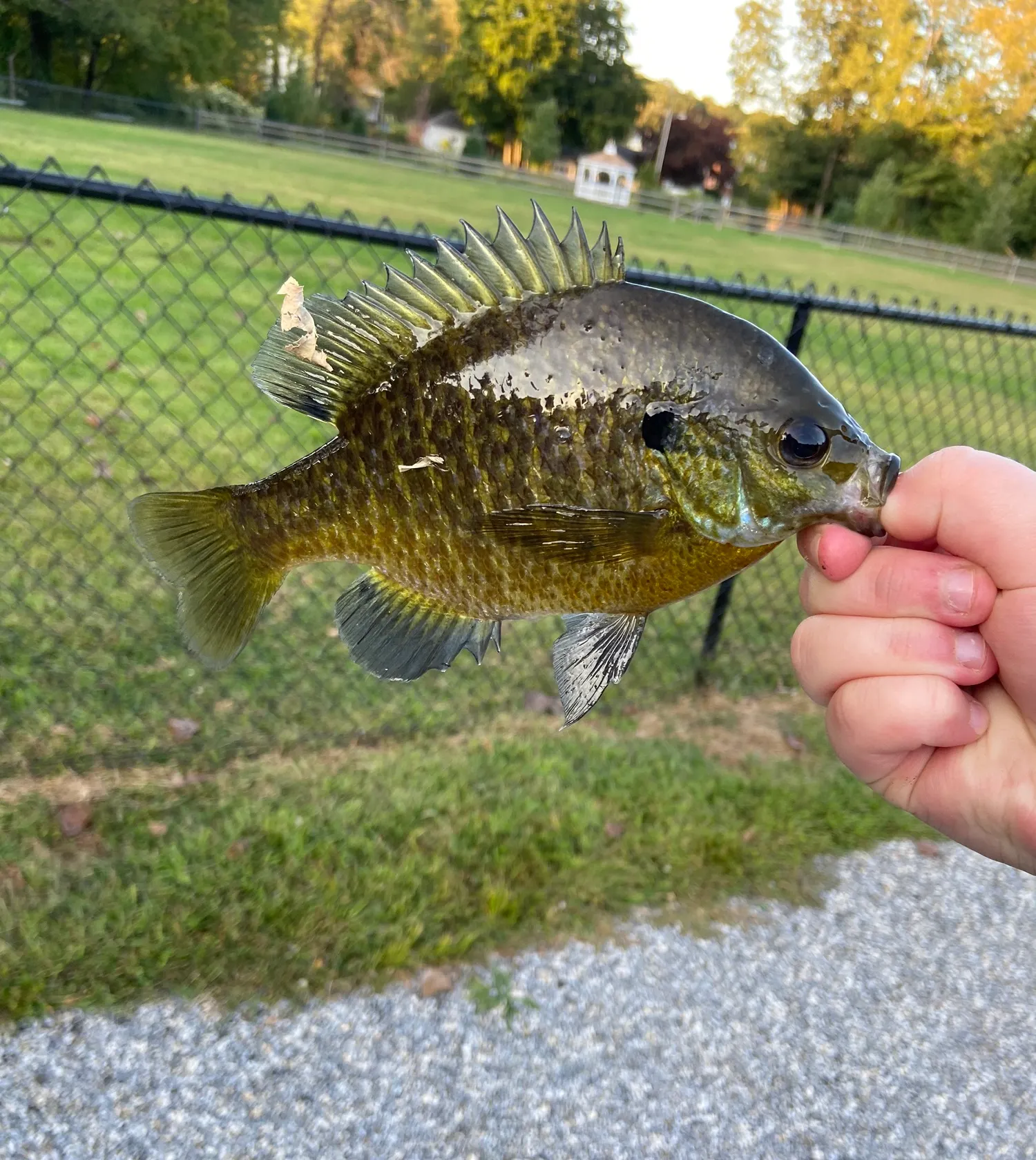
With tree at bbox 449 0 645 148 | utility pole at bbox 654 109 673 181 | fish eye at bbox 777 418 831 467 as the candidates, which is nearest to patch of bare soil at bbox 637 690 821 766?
fish eye at bbox 777 418 831 467

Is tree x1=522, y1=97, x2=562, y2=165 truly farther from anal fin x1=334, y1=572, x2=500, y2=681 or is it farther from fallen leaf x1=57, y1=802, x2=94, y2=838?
anal fin x1=334, y1=572, x2=500, y2=681

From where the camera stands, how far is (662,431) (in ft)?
3.25

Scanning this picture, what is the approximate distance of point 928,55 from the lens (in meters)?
38.9

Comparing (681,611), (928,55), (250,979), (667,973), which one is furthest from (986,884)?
(928,55)

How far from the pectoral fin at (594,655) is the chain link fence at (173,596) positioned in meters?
2.30

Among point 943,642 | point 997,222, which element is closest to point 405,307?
point 943,642

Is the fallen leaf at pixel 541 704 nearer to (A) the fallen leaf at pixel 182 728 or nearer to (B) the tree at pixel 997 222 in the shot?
(A) the fallen leaf at pixel 182 728

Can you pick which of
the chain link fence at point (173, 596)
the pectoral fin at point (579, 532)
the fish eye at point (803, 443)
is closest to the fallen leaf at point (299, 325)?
the pectoral fin at point (579, 532)

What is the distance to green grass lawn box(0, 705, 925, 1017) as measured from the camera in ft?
9.14

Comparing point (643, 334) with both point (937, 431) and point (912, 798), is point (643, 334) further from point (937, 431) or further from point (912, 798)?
point (937, 431)

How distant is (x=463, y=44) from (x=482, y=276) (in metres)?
43.0

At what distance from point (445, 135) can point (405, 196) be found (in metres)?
31.2

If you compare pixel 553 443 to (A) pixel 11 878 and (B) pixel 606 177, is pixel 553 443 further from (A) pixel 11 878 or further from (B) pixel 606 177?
(B) pixel 606 177

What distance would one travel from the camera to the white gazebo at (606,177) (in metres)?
48.6
